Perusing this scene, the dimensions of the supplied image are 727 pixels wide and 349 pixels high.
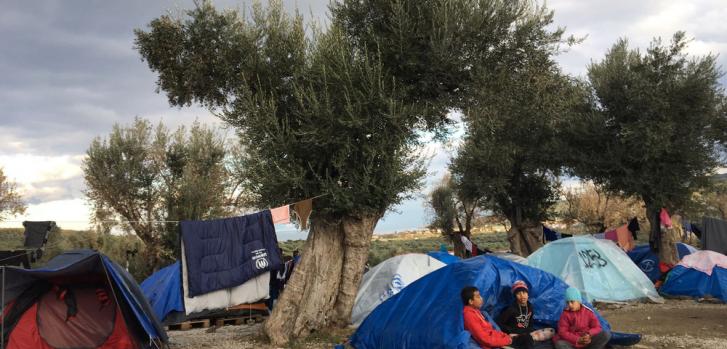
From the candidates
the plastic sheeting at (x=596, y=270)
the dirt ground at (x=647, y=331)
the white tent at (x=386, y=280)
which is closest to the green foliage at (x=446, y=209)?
the plastic sheeting at (x=596, y=270)

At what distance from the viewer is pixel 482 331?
288 inches

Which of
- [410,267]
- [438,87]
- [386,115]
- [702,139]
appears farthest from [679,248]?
[386,115]

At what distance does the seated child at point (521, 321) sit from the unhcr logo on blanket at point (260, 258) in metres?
4.55

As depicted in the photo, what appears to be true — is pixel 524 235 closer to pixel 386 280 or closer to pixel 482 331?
pixel 386 280

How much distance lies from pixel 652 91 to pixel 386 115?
10720 mm

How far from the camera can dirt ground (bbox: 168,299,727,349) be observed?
31.3ft

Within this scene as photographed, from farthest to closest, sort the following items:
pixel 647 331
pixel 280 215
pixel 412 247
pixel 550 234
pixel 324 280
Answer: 1. pixel 412 247
2. pixel 550 234
3. pixel 324 280
4. pixel 647 331
5. pixel 280 215

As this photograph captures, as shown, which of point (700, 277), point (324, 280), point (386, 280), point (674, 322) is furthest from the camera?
point (700, 277)

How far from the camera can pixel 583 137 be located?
17500 mm

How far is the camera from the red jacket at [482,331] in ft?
23.8

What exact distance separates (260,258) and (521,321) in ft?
16.3

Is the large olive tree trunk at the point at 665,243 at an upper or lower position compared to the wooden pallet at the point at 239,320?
upper

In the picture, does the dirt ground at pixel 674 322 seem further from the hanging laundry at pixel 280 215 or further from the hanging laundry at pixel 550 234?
the hanging laundry at pixel 550 234

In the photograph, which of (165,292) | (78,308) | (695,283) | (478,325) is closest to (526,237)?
(695,283)
